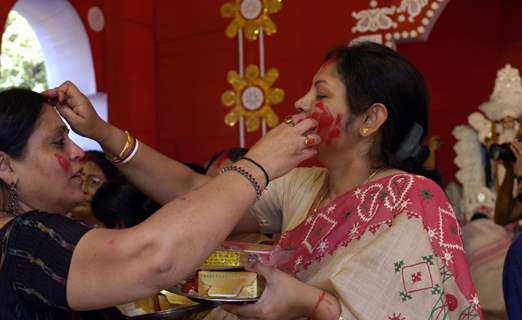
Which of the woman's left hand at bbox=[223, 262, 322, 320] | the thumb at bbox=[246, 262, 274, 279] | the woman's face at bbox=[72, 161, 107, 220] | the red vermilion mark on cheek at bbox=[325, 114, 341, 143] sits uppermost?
the red vermilion mark on cheek at bbox=[325, 114, 341, 143]

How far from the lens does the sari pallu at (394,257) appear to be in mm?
1284

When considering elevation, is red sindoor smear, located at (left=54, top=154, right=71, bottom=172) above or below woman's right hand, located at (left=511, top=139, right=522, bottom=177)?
above

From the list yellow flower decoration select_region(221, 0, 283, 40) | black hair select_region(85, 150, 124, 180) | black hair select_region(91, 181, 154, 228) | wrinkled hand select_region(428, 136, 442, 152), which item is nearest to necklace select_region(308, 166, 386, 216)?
black hair select_region(91, 181, 154, 228)

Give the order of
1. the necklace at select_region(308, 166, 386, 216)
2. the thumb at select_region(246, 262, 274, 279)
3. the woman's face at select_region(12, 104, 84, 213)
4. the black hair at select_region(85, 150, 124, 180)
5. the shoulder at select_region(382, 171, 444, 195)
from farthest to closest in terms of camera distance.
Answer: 1. the black hair at select_region(85, 150, 124, 180)
2. the necklace at select_region(308, 166, 386, 216)
3. the shoulder at select_region(382, 171, 444, 195)
4. the woman's face at select_region(12, 104, 84, 213)
5. the thumb at select_region(246, 262, 274, 279)

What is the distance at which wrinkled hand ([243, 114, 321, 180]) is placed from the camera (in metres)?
1.13

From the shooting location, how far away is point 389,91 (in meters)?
1.53

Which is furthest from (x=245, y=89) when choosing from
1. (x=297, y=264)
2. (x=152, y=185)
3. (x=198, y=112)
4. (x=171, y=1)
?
(x=297, y=264)

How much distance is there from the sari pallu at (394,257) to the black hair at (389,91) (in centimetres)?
18

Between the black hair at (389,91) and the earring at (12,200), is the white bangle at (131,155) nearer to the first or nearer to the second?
the earring at (12,200)

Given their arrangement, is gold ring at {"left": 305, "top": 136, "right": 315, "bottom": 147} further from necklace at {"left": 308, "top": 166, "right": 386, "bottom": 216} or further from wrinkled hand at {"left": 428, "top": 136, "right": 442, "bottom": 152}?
wrinkled hand at {"left": 428, "top": 136, "right": 442, "bottom": 152}

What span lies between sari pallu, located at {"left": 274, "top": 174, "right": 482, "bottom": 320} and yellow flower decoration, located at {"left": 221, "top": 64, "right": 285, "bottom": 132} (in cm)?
361

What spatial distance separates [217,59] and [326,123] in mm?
3960

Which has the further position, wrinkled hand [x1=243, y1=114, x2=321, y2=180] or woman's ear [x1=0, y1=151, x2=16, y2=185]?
woman's ear [x1=0, y1=151, x2=16, y2=185]

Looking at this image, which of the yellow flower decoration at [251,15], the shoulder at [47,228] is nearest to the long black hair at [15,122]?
the shoulder at [47,228]
